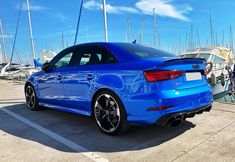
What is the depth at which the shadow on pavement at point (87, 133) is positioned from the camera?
150 inches

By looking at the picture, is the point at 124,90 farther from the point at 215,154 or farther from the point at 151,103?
the point at 215,154

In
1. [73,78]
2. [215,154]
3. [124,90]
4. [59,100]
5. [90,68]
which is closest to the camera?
[215,154]

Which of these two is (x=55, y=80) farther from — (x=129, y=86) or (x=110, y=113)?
(x=129, y=86)

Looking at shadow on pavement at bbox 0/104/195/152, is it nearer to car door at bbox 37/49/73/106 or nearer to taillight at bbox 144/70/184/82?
car door at bbox 37/49/73/106

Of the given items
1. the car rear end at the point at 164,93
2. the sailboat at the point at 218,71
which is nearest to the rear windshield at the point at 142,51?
the car rear end at the point at 164,93

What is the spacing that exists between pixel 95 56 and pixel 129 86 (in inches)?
44.1

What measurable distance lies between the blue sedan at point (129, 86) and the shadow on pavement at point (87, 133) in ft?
0.76

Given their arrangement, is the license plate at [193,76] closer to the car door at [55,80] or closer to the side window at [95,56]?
the side window at [95,56]

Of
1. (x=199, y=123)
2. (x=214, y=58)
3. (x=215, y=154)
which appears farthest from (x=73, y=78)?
(x=214, y=58)

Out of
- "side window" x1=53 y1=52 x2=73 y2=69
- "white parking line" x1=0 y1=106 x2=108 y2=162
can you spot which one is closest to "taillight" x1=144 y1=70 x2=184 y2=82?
"white parking line" x1=0 y1=106 x2=108 y2=162

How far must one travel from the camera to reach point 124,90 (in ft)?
12.6

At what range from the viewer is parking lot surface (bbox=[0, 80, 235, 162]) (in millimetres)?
3402

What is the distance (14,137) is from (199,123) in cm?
318

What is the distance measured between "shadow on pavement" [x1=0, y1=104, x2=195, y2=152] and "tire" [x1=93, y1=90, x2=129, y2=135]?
0.13 m
